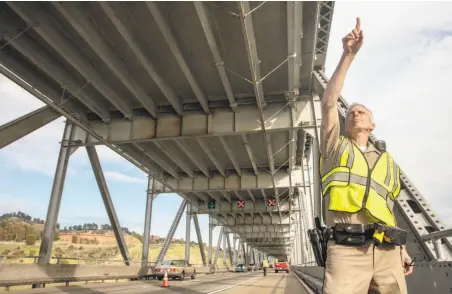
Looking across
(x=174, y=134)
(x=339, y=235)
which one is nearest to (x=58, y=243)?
(x=174, y=134)

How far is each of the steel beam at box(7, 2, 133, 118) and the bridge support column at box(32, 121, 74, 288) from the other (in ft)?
15.2

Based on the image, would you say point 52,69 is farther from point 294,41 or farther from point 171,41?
point 294,41

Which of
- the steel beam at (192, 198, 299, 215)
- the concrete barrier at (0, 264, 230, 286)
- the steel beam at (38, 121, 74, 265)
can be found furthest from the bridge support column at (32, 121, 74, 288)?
the steel beam at (192, 198, 299, 215)

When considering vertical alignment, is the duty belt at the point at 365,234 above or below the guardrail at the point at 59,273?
above

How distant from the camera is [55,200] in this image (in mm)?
14992

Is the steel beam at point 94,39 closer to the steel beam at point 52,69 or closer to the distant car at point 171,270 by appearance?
the steel beam at point 52,69

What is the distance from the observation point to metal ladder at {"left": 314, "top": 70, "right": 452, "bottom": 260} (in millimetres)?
3781

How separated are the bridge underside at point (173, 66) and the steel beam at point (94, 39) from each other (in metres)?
0.03

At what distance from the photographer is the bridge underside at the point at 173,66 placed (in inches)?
364

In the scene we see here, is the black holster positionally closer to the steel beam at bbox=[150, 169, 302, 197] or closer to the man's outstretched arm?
the man's outstretched arm

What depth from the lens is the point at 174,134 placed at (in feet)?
47.7

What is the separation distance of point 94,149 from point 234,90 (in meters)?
8.47

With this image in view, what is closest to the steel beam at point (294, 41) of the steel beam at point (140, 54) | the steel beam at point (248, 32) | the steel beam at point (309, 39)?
the steel beam at point (309, 39)

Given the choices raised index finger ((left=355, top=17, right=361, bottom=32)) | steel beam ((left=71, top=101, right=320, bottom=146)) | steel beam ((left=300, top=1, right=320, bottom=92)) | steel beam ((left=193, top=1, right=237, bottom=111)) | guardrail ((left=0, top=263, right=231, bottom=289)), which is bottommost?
guardrail ((left=0, top=263, right=231, bottom=289))
